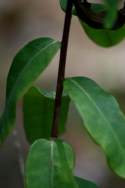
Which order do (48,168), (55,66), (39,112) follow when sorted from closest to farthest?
(48,168) < (39,112) < (55,66)

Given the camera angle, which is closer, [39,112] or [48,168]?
[48,168]

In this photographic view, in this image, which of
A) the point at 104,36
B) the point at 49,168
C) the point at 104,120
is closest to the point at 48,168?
the point at 49,168

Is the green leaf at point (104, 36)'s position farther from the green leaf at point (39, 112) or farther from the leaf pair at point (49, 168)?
the leaf pair at point (49, 168)

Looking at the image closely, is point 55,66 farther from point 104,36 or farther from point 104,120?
point 104,120

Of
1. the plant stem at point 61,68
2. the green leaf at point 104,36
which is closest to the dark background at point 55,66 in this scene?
the green leaf at point 104,36

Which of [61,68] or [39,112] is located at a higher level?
[61,68]

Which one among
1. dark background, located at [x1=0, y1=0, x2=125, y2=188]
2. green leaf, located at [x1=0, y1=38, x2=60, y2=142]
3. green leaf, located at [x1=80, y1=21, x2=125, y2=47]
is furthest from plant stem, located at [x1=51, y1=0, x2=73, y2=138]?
dark background, located at [x1=0, y1=0, x2=125, y2=188]

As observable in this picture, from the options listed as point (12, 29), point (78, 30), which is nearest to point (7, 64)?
point (12, 29)

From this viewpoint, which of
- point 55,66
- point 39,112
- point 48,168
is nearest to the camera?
point 48,168
